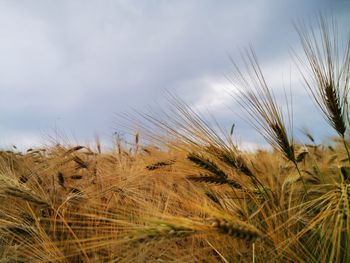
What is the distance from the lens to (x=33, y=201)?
2246mm

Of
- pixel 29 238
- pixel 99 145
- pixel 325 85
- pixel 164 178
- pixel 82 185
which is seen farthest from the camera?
pixel 99 145

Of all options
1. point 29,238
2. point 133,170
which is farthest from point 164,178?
point 29,238

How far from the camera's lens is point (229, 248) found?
1.91 meters

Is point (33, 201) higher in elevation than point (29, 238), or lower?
higher

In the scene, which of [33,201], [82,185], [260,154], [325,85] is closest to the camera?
[325,85]

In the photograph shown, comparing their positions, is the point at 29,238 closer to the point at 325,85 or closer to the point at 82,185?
the point at 82,185

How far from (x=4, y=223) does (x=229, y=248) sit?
58.5 inches

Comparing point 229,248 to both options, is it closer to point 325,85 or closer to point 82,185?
point 325,85

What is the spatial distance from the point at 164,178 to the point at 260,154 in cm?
80

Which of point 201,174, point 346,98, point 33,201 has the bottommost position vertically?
point 33,201

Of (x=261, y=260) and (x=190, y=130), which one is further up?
(x=190, y=130)

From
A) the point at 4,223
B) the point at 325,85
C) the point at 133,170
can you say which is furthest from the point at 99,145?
the point at 325,85

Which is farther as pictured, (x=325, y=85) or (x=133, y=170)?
(x=133, y=170)

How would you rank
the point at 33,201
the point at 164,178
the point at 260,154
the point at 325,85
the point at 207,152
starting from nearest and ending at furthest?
the point at 325,85, the point at 207,152, the point at 33,201, the point at 260,154, the point at 164,178
